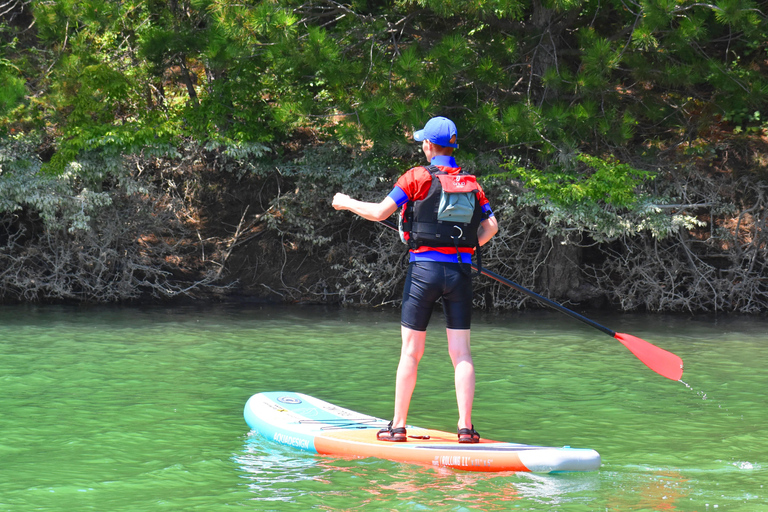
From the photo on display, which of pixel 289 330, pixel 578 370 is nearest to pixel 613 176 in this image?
pixel 578 370

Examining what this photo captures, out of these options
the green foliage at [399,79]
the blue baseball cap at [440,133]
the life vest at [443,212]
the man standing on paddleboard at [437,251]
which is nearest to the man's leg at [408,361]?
the man standing on paddleboard at [437,251]

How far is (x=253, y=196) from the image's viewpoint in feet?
41.2

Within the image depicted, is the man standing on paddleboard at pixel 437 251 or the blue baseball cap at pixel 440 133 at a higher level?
the blue baseball cap at pixel 440 133

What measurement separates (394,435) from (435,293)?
0.80 m

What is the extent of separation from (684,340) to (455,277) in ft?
17.1

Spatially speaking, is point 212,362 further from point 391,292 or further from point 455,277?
point 391,292

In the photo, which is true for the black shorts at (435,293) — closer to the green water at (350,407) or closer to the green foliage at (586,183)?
the green water at (350,407)

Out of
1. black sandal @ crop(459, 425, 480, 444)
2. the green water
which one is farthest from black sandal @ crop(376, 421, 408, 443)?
black sandal @ crop(459, 425, 480, 444)

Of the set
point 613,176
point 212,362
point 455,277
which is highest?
point 613,176

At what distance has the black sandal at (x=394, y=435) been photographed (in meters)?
4.39

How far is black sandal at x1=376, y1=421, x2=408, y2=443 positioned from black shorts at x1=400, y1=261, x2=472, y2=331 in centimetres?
56

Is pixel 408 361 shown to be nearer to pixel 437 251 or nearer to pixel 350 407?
pixel 437 251

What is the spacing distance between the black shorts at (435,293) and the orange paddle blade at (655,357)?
1287mm

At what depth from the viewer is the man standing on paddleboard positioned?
14.1 feet
